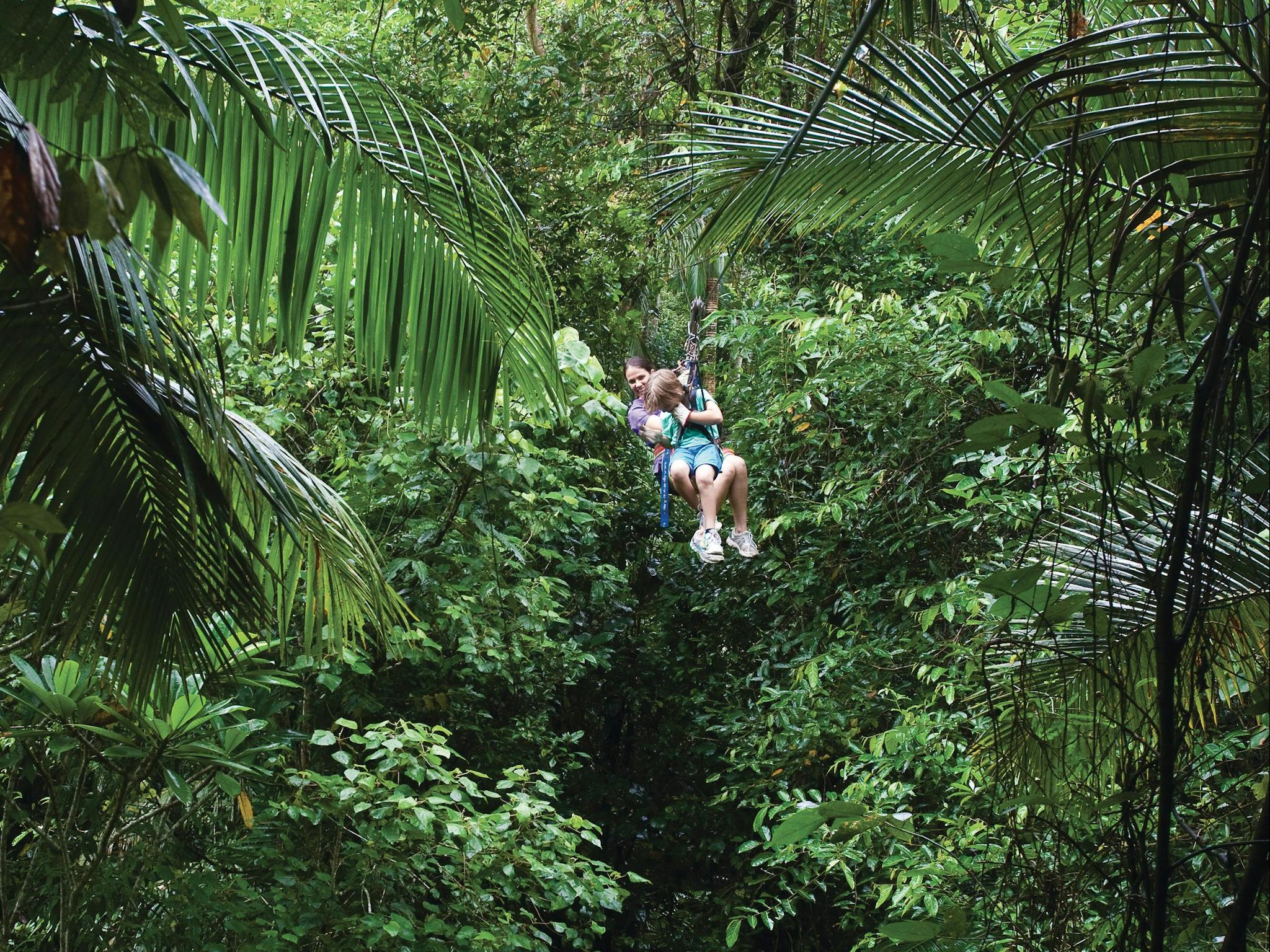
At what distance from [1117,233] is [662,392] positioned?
578 cm

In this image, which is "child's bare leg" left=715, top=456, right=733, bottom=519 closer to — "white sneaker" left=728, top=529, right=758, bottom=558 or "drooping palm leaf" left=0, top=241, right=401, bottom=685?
"white sneaker" left=728, top=529, right=758, bottom=558

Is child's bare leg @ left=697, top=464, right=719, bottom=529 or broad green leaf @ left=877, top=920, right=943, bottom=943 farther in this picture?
child's bare leg @ left=697, top=464, right=719, bottom=529

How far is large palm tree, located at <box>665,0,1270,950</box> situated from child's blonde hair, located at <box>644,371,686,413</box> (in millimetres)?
3192

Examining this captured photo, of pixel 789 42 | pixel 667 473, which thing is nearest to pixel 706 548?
pixel 667 473

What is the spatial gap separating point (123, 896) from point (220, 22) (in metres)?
3.41

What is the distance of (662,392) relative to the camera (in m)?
7.14

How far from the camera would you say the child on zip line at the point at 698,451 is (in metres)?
7.18

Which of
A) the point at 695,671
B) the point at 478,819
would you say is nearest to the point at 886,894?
the point at 478,819

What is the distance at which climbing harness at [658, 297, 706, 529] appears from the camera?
655cm

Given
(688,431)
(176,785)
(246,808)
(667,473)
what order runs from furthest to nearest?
(667,473)
(688,431)
(246,808)
(176,785)

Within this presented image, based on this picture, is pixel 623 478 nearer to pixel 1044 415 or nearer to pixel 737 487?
pixel 737 487

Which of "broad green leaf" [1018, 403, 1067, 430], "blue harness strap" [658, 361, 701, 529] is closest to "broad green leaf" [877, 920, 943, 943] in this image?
"broad green leaf" [1018, 403, 1067, 430]

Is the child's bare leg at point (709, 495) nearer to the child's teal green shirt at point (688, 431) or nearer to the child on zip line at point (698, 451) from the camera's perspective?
the child on zip line at point (698, 451)

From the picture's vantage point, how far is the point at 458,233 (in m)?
3.08
